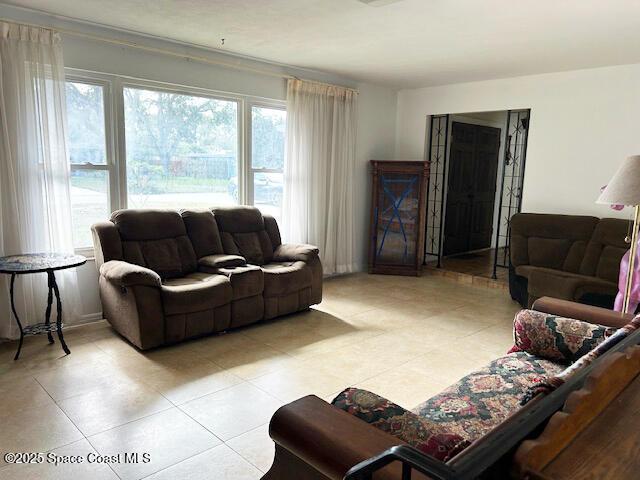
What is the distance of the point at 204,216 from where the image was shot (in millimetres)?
4266

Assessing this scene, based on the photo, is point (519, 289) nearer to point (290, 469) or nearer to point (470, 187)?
point (470, 187)

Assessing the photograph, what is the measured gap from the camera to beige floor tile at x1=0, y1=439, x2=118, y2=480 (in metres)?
2.00

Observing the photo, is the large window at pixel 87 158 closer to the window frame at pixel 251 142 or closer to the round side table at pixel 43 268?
the round side table at pixel 43 268

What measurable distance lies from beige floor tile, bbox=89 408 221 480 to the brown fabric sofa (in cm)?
97

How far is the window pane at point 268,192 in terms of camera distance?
16.7ft

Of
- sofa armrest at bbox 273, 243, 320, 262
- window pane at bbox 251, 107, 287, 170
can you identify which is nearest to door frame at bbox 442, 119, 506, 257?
window pane at bbox 251, 107, 287, 170

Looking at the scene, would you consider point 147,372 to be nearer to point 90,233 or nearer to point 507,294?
point 90,233

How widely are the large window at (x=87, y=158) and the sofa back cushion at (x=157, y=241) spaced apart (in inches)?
10.0

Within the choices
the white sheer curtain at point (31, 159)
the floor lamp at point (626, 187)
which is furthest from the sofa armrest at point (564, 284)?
the white sheer curtain at point (31, 159)

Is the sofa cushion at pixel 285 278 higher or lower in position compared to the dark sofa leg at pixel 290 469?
lower

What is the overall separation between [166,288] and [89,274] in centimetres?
95

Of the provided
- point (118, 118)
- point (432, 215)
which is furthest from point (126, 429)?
point (432, 215)

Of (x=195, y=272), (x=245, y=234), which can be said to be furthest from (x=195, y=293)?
(x=245, y=234)

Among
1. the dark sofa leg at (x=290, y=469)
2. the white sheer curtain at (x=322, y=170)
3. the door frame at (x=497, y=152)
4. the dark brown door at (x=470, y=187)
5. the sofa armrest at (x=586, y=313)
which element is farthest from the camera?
the dark brown door at (x=470, y=187)
